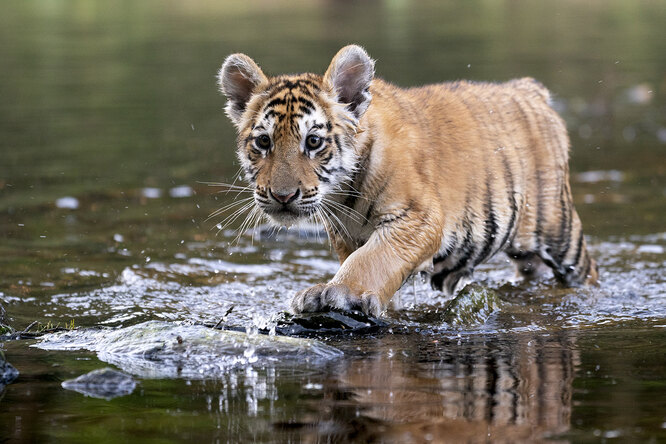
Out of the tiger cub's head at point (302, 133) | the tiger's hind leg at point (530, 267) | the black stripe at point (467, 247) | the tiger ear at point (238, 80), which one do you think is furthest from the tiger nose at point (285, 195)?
the tiger's hind leg at point (530, 267)

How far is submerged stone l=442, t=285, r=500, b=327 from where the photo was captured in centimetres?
593

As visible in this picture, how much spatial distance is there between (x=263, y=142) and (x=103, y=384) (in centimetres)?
174

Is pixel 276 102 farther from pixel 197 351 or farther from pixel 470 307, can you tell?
pixel 470 307

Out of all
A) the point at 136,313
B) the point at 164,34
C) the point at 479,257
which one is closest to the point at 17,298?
the point at 136,313

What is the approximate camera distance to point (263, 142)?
5633mm

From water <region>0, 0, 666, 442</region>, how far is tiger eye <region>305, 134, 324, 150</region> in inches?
40.6

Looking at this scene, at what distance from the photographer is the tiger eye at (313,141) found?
5578 millimetres

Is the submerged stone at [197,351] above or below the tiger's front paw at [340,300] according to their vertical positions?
→ below

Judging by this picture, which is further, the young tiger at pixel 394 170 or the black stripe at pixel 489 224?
the black stripe at pixel 489 224

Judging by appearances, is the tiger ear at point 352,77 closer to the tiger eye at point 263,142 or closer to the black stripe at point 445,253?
the tiger eye at point 263,142

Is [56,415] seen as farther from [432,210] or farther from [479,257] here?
[479,257]

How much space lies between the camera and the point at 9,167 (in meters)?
12.1

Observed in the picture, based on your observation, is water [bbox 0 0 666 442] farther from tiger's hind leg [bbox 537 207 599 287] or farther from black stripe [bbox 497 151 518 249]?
black stripe [bbox 497 151 518 249]

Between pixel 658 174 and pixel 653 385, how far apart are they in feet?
24.4
